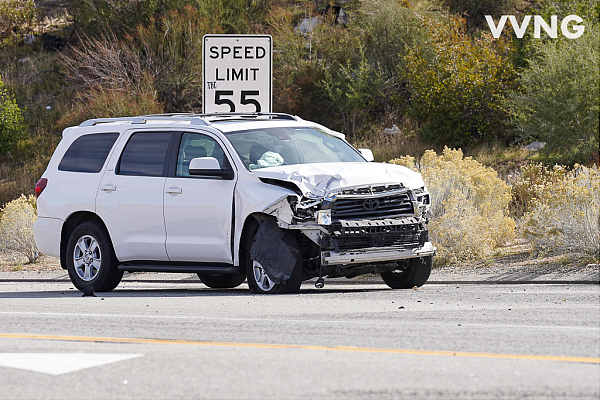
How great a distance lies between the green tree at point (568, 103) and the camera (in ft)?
96.3

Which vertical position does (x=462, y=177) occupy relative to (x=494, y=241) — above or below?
above

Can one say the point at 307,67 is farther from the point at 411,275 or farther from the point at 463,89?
the point at 411,275

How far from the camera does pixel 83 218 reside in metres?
12.0

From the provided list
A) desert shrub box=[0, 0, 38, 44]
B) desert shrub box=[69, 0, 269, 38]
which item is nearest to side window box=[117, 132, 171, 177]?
desert shrub box=[69, 0, 269, 38]

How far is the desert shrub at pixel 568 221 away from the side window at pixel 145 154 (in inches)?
208

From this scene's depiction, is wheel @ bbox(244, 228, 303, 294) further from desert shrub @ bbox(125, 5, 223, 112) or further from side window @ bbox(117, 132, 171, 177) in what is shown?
desert shrub @ bbox(125, 5, 223, 112)

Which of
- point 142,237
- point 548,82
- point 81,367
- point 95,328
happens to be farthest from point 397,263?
point 548,82

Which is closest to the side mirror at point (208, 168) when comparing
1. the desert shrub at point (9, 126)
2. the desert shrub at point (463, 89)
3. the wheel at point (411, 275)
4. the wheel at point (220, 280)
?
the wheel at point (411, 275)

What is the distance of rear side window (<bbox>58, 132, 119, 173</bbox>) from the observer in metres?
11.8

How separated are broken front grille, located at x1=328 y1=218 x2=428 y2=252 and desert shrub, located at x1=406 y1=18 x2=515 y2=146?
24.6 meters

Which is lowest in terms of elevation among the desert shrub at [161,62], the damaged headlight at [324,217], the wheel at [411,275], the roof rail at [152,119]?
the wheel at [411,275]

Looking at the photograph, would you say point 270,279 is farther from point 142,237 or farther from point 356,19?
point 356,19

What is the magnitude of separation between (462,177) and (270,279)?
19.5ft

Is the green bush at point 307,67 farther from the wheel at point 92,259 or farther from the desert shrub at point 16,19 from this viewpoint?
the wheel at point 92,259
